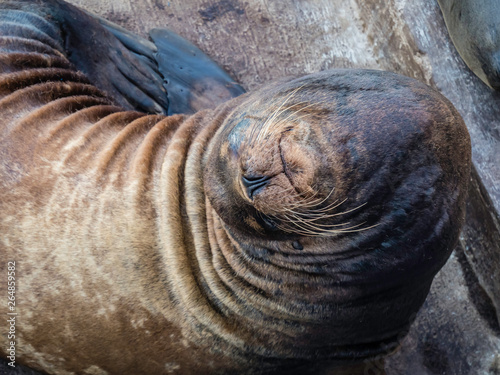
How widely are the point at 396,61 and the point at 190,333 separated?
243 centimetres

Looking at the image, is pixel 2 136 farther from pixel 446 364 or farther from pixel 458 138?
pixel 446 364

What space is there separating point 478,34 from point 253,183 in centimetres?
206

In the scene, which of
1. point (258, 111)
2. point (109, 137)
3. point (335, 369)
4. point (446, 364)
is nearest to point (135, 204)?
point (109, 137)

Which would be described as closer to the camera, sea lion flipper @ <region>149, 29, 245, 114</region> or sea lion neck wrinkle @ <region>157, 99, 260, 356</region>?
sea lion neck wrinkle @ <region>157, 99, 260, 356</region>

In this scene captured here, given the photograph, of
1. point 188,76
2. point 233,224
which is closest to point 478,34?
point 188,76

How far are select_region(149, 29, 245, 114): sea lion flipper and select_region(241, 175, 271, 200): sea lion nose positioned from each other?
166cm

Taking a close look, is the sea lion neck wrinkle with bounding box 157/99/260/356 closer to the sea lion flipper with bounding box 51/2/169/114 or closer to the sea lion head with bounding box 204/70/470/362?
the sea lion head with bounding box 204/70/470/362

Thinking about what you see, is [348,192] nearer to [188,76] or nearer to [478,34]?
[478,34]

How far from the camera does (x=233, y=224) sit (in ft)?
6.24

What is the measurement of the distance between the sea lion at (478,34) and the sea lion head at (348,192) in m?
1.31

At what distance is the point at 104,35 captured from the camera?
3.07 m

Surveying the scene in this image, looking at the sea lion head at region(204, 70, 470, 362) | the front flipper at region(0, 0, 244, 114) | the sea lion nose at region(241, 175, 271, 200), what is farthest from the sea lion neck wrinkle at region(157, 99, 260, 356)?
the front flipper at region(0, 0, 244, 114)

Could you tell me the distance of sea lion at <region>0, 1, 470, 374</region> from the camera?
1645mm

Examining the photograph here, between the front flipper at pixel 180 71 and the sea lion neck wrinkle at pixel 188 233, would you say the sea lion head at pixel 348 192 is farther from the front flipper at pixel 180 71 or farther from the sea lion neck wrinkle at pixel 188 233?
the front flipper at pixel 180 71
